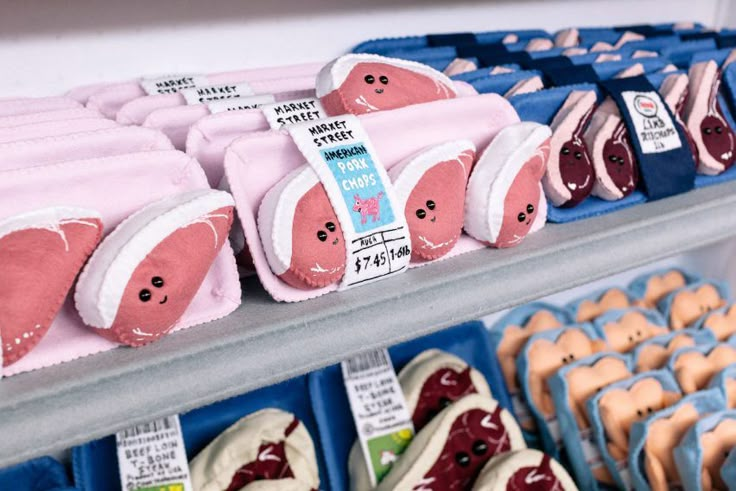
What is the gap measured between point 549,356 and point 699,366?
30cm

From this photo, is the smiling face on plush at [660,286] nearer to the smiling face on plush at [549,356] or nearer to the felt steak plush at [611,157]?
the smiling face on plush at [549,356]

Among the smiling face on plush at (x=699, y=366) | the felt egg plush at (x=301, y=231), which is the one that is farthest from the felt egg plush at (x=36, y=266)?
the smiling face on plush at (x=699, y=366)

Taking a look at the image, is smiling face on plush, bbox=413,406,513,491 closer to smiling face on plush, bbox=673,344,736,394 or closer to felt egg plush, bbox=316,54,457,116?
smiling face on plush, bbox=673,344,736,394

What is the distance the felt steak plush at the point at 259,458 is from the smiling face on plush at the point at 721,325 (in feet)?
3.35

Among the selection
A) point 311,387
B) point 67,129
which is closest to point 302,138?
point 67,129

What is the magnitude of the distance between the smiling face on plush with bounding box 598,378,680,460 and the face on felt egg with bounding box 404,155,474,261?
642 millimetres

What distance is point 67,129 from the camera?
0.95 m

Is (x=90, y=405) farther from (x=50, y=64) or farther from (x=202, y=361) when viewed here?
(x=50, y=64)

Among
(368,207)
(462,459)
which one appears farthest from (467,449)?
(368,207)

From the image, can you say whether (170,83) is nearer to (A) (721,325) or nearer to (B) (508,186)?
(B) (508,186)

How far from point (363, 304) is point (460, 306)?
0.14m

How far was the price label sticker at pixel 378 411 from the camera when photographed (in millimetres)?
1308

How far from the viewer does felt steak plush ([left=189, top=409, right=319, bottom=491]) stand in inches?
47.5

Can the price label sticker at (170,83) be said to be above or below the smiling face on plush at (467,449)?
above
